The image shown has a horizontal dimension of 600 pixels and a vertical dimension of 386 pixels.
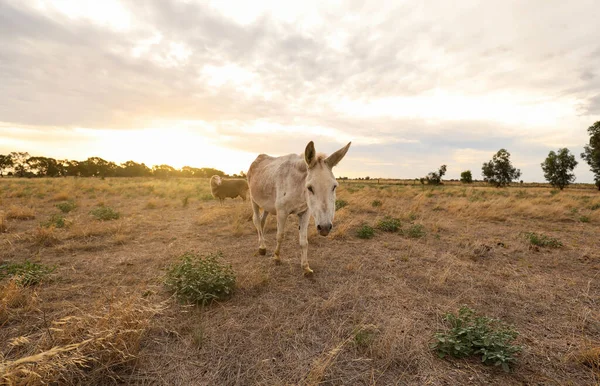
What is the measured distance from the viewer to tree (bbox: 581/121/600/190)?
41.0 metres

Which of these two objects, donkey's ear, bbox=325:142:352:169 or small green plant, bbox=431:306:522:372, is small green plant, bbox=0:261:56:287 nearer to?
donkey's ear, bbox=325:142:352:169

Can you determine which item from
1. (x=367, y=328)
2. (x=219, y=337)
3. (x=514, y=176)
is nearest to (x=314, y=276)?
(x=367, y=328)

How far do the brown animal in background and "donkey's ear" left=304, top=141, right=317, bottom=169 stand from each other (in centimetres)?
1226

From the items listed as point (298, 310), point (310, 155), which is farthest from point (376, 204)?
point (298, 310)

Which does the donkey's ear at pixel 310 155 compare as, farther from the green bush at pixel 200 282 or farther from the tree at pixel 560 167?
the tree at pixel 560 167

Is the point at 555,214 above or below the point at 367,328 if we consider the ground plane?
above

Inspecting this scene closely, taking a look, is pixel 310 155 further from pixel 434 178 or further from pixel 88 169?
pixel 88 169

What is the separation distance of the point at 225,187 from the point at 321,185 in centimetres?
1285

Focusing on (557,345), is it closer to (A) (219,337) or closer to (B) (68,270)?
(A) (219,337)

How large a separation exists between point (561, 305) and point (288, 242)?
601cm

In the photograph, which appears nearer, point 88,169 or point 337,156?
point 337,156

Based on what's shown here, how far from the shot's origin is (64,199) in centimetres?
1591

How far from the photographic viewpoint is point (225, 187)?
15867 millimetres

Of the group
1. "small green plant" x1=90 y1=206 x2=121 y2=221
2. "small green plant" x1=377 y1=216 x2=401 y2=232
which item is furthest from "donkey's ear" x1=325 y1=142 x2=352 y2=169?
"small green plant" x1=90 y1=206 x2=121 y2=221
